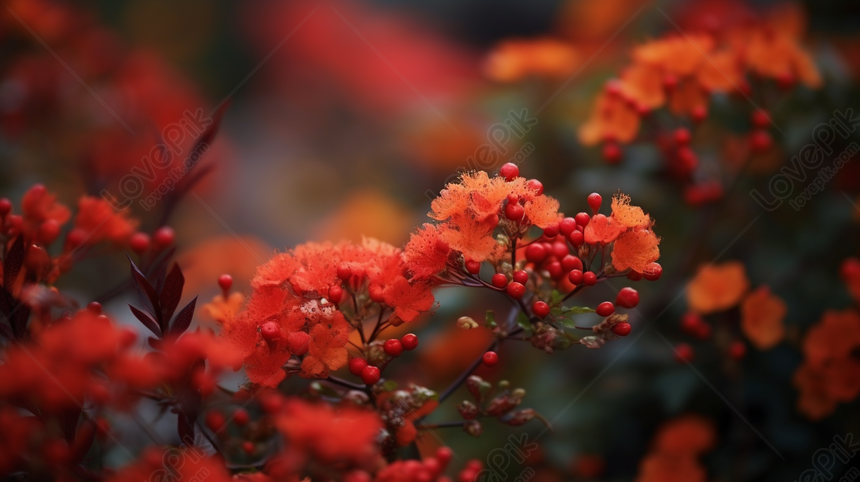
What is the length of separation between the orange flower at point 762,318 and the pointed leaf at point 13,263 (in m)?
1.22

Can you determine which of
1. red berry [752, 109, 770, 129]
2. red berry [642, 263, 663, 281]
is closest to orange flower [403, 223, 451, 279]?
red berry [642, 263, 663, 281]

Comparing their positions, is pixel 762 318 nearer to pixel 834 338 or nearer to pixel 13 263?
pixel 834 338

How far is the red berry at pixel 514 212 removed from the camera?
770mm

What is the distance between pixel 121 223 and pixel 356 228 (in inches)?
43.1

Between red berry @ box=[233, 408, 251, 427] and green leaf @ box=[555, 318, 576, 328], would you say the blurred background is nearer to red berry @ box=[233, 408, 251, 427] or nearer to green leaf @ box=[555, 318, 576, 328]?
red berry @ box=[233, 408, 251, 427]

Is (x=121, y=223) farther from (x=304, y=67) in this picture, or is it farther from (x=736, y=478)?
(x=304, y=67)

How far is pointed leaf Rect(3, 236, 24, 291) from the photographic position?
816mm

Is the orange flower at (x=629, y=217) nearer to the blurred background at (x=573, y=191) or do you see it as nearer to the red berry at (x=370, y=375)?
the red berry at (x=370, y=375)

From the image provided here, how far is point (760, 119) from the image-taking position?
1.26m

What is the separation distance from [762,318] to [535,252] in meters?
0.63

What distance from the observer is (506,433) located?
1.34 m

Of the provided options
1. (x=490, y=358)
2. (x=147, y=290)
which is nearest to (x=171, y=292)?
(x=147, y=290)

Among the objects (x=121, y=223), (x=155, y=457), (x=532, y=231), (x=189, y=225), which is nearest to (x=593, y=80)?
(x=532, y=231)

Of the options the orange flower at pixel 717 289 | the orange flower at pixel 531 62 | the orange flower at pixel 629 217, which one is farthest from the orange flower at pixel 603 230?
the orange flower at pixel 531 62
